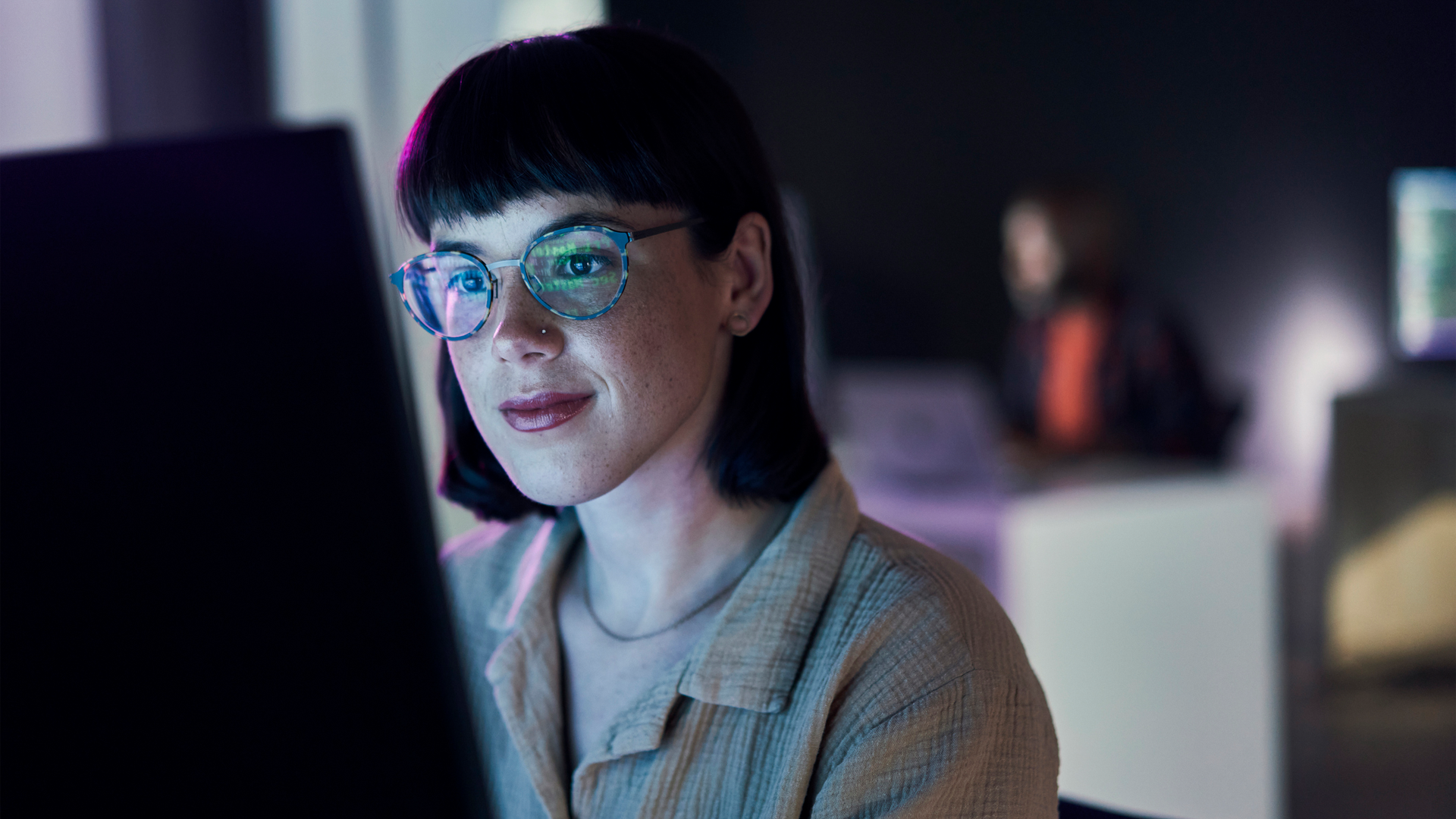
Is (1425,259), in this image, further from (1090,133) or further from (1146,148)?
(1090,133)

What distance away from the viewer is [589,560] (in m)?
1.19

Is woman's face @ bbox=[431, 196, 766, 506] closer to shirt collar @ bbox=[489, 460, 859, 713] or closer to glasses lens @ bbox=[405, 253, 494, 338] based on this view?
glasses lens @ bbox=[405, 253, 494, 338]

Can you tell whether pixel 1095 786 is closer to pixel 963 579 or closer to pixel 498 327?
pixel 963 579

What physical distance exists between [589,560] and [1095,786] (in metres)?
Answer: 1.77

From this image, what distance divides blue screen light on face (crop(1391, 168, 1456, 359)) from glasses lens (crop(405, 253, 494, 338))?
5084 millimetres

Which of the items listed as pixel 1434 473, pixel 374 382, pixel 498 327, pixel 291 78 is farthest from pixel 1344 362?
pixel 374 382

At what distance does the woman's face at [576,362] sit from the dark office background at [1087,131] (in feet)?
13.6

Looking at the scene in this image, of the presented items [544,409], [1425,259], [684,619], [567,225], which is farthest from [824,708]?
[1425,259]

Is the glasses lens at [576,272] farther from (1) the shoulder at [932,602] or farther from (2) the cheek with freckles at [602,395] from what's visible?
(1) the shoulder at [932,602]

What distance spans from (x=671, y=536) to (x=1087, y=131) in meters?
4.54

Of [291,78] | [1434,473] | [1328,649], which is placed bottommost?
[1328,649]

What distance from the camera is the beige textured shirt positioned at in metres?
0.84

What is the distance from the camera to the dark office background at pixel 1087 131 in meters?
4.83

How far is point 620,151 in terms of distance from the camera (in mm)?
881
